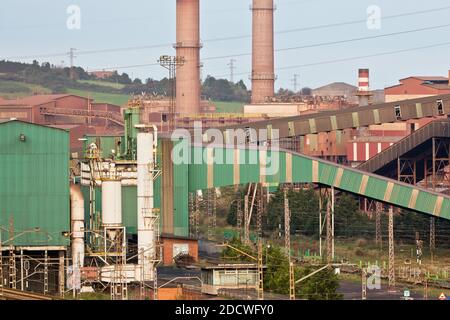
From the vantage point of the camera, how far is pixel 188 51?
96.2 meters

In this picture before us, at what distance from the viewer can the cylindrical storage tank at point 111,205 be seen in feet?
117

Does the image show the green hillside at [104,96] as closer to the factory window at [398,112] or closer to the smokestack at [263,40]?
the smokestack at [263,40]

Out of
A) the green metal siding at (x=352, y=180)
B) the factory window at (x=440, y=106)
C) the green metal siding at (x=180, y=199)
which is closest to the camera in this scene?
the green metal siding at (x=180, y=199)

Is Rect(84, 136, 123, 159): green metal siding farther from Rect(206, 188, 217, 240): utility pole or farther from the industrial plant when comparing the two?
Rect(206, 188, 217, 240): utility pole

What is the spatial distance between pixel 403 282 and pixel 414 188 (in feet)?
15.3

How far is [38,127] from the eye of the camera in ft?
116

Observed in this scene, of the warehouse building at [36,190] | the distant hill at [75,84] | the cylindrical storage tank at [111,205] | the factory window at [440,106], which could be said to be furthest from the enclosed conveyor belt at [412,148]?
the distant hill at [75,84]

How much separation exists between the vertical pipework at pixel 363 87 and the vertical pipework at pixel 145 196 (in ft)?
151

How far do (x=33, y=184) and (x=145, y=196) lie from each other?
10.7ft

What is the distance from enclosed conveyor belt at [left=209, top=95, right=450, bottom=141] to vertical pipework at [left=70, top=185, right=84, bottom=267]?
808 inches

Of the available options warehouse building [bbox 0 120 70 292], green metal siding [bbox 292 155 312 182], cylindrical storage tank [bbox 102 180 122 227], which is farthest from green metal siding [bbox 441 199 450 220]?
warehouse building [bbox 0 120 70 292]

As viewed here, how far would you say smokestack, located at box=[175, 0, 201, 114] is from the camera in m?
95.1

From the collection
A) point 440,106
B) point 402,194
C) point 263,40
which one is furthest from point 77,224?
Result: point 263,40

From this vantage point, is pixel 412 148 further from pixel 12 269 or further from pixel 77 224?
pixel 12 269
